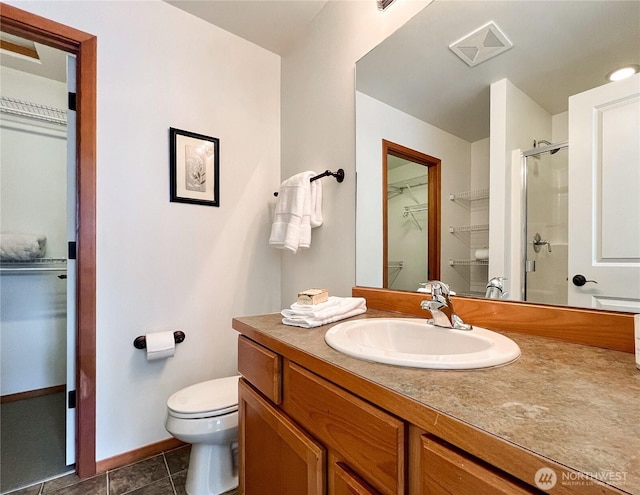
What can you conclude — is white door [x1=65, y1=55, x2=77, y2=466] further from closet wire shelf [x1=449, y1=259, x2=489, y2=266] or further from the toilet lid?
closet wire shelf [x1=449, y1=259, x2=489, y2=266]

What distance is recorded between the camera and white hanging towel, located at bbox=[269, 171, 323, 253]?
162 centimetres

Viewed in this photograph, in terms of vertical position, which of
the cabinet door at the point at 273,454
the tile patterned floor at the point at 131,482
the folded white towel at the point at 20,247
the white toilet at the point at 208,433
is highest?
the folded white towel at the point at 20,247

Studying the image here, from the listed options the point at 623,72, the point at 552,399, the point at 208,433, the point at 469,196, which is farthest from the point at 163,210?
the point at 623,72

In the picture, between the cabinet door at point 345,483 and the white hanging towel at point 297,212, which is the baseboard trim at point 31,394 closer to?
the white hanging towel at point 297,212

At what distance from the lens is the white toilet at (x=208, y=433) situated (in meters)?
1.25

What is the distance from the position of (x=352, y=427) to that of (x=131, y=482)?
4.71ft

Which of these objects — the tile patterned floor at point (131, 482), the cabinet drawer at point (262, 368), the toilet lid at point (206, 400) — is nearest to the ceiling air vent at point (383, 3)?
the cabinet drawer at point (262, 368)

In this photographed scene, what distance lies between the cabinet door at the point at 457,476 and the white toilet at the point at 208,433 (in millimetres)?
1054

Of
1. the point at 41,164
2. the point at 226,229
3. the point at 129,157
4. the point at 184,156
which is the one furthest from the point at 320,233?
the point at 41,164

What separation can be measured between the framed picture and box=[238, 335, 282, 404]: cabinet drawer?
1.01m

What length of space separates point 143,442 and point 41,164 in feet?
7.51

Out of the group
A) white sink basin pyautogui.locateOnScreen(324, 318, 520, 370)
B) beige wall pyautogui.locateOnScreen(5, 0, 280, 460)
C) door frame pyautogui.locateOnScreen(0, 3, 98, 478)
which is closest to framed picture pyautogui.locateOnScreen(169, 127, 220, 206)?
beige wall pyautogui.locateOnScreen(5, 0, 280, 460)

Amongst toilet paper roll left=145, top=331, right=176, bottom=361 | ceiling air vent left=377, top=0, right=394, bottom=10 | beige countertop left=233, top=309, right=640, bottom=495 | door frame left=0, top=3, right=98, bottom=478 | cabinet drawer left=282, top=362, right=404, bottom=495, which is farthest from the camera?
toilet paper roll left=145, top=331, right=176, bottom=361

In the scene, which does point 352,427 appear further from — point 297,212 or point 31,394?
point 31,394
